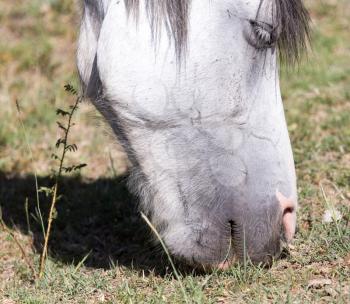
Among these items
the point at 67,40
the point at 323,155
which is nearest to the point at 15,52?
the point at 67,40

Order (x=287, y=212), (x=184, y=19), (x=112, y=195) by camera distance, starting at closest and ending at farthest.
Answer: (x=184, y=19), (x=287, y=212), (x=112, y=195)

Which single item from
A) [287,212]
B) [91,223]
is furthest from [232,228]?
[91,223]

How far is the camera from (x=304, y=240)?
3.26 meters

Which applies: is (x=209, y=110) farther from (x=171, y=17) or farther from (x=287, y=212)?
(x=287, y=212)

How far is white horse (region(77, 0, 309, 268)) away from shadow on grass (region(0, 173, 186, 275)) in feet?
1.42

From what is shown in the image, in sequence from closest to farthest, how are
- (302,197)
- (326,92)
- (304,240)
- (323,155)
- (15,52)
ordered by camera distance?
(304,240), (302,197), (323,155), (326,92), (15,52)

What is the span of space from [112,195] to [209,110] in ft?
5.33

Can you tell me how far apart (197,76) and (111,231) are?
1.44 metres

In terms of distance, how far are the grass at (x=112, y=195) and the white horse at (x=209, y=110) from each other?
22cm

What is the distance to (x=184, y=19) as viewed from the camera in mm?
2670

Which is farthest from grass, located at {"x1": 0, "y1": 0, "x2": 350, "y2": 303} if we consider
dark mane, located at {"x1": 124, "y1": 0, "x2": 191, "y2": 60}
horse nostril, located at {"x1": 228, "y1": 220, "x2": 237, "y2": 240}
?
dark mane, located at {"x1": 124, "y1": 0, "x2": 191, "y2": 60}

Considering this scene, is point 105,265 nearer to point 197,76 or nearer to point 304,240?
point 304,240

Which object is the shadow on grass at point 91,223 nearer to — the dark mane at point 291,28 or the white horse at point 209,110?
the white horse at point 209,110

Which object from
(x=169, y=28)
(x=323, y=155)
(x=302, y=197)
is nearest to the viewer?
(x=169, y=28)
